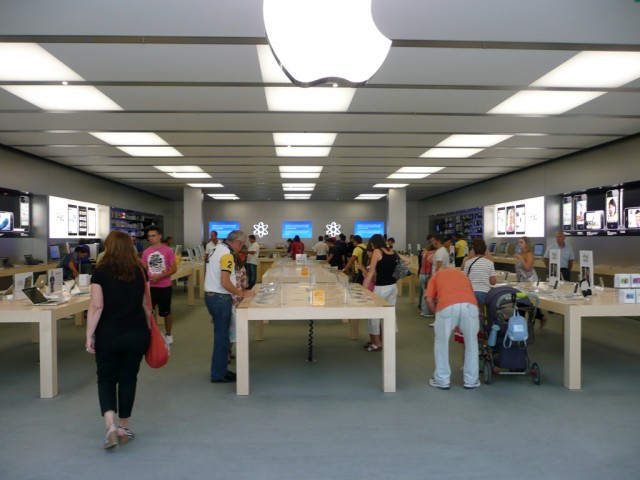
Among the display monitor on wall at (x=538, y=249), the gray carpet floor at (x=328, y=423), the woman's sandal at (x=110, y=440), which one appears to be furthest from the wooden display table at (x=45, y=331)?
the display monitor on wall at (x=538, y=249)

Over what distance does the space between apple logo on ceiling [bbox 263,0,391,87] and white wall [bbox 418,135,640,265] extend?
27.8 feet

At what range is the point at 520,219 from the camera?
14211mm

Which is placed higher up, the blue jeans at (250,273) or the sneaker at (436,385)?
the blue jeans at (250,273)

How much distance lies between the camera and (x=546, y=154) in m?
11.3

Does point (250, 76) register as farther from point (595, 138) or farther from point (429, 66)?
point (595, 138)

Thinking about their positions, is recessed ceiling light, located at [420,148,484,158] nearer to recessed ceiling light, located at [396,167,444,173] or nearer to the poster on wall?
recessed ceiling light, located at [396,167,444,173]

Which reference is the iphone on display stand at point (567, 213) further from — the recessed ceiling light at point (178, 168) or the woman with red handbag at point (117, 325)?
the woman with red handbag at point (117, 325)

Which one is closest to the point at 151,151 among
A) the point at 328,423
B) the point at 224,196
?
the point at 328,423

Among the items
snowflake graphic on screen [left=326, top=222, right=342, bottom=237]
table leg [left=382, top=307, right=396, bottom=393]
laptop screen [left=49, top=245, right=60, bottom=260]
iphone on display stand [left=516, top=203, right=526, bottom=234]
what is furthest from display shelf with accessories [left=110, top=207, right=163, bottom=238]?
table leg [left=382, top=307, right=396, bottom=393]

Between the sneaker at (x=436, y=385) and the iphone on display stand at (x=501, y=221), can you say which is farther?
the iphone on display stand at (x=501, y=221)

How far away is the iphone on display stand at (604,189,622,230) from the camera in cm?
978

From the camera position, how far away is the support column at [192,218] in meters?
17.7

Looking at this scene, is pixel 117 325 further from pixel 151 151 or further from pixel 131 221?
pixel 131 221

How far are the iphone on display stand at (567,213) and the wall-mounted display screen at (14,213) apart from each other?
1185cm
